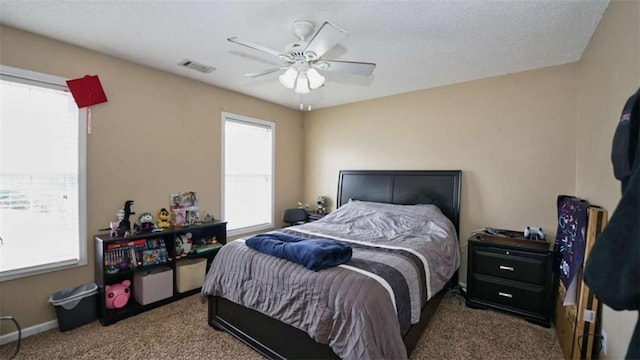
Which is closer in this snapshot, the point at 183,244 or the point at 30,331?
the point at 30,331

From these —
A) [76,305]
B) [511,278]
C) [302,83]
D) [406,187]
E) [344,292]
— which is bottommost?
[76,305]

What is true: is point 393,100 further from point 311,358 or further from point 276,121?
point 311,358

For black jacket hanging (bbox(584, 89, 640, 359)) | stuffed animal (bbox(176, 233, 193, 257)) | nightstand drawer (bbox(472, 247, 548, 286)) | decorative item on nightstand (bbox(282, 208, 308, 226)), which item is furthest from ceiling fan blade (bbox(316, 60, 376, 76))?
decorative item on nightstand (bbox(282, 208, 308, 226))

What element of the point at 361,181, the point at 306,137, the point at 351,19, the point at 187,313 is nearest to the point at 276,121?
the point at 306,137

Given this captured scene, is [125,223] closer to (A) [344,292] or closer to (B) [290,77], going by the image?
(B) [290,77]

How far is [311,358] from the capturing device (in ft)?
5.93

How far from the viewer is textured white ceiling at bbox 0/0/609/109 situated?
6.38 feet

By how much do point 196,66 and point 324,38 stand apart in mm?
1813

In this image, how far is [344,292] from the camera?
1.67m

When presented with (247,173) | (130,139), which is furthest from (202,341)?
(247,173)

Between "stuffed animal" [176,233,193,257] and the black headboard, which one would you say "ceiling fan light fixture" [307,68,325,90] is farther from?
"stuffed animal" [176,233,193,257]

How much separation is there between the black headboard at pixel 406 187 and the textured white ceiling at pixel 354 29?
1.26 metres

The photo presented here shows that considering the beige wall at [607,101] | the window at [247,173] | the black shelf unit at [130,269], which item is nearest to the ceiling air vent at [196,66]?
the window at [247,173]

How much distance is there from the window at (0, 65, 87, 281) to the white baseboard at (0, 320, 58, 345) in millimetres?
464
